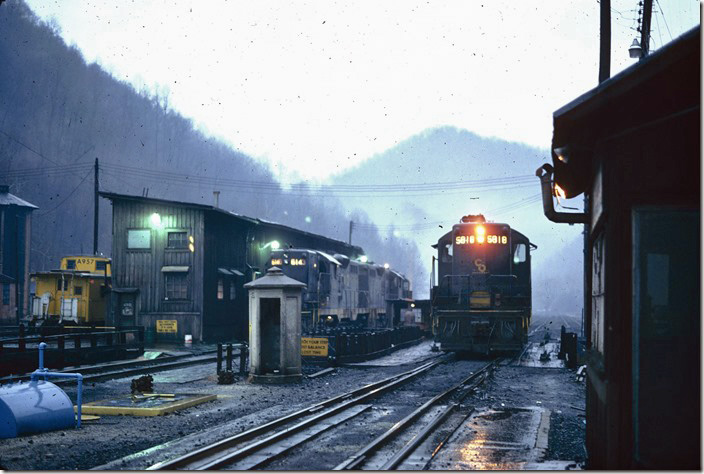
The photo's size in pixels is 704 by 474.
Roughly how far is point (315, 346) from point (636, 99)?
823 inches

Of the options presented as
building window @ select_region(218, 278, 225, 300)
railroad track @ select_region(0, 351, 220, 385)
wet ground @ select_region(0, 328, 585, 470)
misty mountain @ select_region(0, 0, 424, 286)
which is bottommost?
railroad track @ select_region(0, 351, 220, 385)

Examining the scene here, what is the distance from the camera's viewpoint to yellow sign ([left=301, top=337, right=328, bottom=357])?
26022 millimetres

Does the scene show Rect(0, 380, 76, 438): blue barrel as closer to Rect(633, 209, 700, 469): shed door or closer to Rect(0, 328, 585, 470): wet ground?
Rect(0, 328, 585, 470): wet ground

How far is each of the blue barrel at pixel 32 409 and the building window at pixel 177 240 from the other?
25999 mm

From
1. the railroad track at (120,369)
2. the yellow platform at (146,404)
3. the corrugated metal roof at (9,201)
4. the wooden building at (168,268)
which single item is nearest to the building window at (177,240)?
the wooden building at (168,268)

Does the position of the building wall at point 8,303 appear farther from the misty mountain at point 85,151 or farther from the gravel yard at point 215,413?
the gravel yard at point 215,413

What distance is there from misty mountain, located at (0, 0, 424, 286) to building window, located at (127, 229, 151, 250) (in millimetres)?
49253

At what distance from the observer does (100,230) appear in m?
101

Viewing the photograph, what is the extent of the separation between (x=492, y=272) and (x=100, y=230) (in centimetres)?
8339

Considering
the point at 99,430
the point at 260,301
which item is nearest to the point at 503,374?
the point at 260,301

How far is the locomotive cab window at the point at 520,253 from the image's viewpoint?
28.6m

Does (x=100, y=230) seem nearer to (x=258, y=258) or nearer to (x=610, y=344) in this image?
(x=258, y=258)

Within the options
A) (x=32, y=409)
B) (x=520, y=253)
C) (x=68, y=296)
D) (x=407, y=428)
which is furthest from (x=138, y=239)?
(x=407, y=428)

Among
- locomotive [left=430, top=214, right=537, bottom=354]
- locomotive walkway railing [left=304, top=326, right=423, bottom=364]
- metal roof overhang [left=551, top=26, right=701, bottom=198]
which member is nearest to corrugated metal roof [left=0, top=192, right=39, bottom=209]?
locomotive walkway railing [left=304, top=326, right=423, bottom=364]
